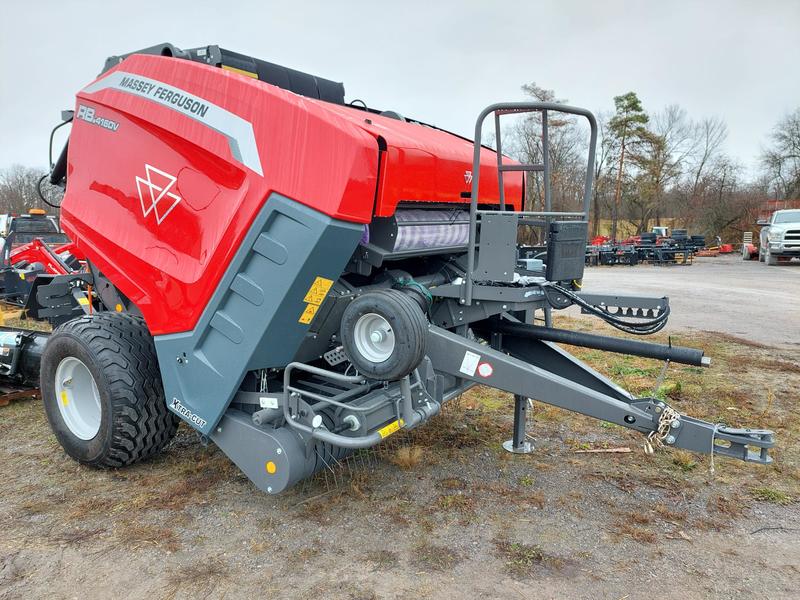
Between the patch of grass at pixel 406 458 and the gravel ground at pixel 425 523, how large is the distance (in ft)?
0.05

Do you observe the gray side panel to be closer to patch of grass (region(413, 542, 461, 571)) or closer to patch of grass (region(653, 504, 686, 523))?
patch of grass (region(413, 542, 461, 571))

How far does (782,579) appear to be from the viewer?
268 centimetres

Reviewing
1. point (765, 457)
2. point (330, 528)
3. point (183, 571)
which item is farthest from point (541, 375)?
point (183, 571)

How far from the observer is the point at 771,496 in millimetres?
3445

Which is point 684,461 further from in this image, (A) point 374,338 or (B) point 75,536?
(B) point 75,536

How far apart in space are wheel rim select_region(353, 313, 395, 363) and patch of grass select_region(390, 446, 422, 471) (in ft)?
3.90

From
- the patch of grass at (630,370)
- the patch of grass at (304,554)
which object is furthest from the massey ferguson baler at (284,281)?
the patch of grass at (630,370)

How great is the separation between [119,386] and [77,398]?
69 centimetres

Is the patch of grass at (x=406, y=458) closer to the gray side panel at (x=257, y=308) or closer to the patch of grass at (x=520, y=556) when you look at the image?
the patch of grass at (x=520, y=556)

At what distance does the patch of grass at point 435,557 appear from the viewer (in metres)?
2.77

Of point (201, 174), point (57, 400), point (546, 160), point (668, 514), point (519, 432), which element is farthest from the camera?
point (519, 432)

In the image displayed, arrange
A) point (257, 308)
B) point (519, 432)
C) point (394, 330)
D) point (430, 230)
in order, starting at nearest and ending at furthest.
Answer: point (394, 330) < point (257, 308) < point (430, 230) < point (519, 432)

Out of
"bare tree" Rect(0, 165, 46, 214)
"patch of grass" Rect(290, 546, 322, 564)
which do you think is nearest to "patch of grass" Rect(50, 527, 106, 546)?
"patch of grass" Rect(290, 546, 322, 564)

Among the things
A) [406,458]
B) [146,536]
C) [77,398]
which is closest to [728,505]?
[406,458]
